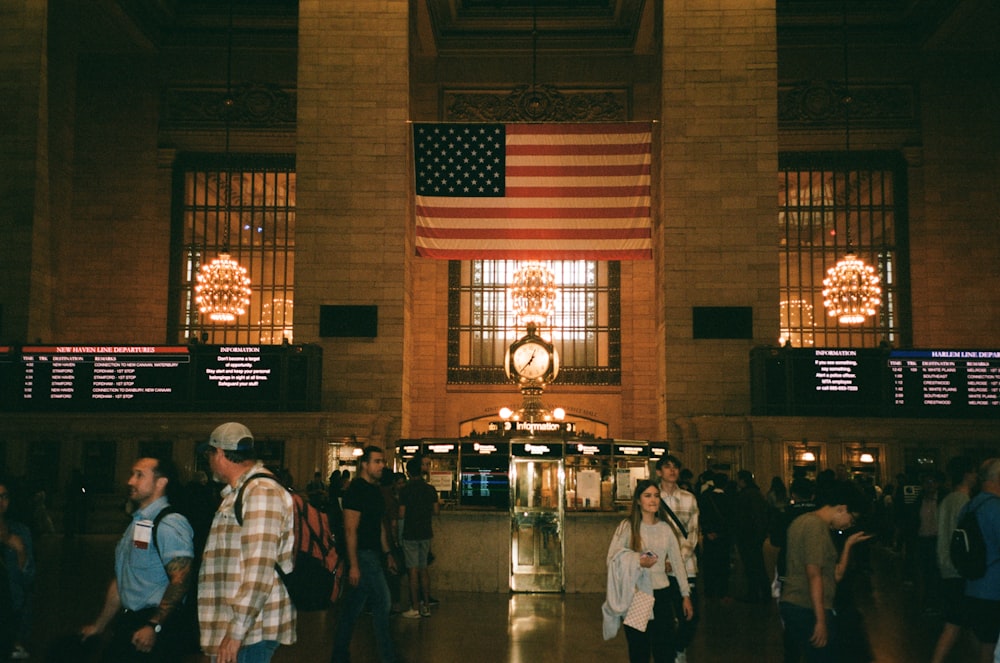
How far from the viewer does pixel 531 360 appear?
53.4ft

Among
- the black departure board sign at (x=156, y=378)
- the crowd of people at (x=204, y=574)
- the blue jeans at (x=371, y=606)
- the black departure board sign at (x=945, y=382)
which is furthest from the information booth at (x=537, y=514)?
the crowd of people at (x=204, y=574)

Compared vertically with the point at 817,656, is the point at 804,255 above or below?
above

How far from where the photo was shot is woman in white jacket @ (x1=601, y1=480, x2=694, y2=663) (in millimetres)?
6047

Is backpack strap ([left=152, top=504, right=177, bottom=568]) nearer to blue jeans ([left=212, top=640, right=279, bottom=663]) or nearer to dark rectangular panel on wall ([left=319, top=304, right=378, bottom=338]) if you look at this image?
blue jeans ([left=212, top=640, right=279, bottom=663])

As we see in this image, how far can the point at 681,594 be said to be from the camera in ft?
20.6

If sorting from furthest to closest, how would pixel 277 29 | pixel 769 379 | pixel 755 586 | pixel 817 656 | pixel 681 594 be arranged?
pixel 277 29 → pixel 769 379 → pixel 755 586 → pixel 681 594 → pixel 817 656

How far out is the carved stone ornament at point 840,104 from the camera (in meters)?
23.6

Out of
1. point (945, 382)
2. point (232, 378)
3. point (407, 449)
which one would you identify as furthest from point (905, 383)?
point (232, 378)

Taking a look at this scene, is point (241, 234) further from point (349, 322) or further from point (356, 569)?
point (356, 569)

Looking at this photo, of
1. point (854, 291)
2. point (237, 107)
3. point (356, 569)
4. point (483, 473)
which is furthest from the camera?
point (237, 107)

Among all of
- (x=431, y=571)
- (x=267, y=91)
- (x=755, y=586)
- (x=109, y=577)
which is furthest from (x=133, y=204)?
(x=755, y=586)

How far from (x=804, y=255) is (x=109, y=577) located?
18156 millimetres

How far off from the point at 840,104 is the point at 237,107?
14150mm

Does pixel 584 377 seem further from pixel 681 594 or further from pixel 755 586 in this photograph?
pixel 681 594
